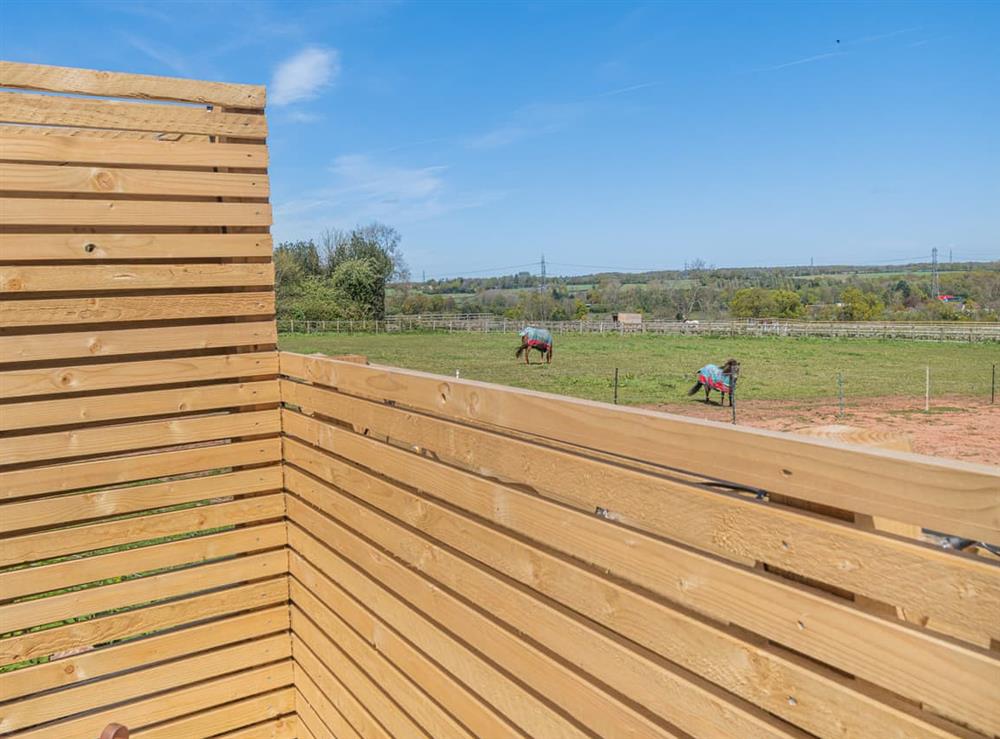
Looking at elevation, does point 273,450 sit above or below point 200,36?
below

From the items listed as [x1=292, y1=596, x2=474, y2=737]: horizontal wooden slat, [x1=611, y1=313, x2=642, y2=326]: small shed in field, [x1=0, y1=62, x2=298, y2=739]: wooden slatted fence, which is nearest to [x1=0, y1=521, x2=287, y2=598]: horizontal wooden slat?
[x1=0, y1=62, x2=298, y2=739]: wooden slatted fence

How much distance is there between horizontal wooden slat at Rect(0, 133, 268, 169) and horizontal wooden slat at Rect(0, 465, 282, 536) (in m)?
1.31

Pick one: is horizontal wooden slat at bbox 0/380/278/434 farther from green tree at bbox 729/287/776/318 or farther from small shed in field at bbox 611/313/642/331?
green tree at bbox 729/287/776/318

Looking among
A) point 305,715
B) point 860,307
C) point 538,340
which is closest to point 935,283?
point 860,307

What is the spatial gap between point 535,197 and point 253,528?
99912 mm

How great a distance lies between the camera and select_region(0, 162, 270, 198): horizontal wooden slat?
8.60 ft

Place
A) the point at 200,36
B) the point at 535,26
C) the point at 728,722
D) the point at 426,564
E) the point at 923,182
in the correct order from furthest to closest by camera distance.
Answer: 1. the point at 923,182
2. the point at 535,26
3. the point at 200,36
4. the point at 426,564
5. the point at 728,722

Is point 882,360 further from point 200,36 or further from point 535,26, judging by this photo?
point 200,36

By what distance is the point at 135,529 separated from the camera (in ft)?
9.65

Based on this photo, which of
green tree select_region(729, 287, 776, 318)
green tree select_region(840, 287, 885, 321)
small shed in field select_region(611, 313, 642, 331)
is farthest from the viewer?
green tree select_region(729, 287, 776, 318)

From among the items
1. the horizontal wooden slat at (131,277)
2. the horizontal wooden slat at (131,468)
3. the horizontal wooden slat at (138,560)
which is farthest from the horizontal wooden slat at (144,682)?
the horizontal wooden slat at (131,277)

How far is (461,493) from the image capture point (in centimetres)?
185

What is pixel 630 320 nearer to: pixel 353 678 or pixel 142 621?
pixel 142 621

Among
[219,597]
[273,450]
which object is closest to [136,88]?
[273,450]
